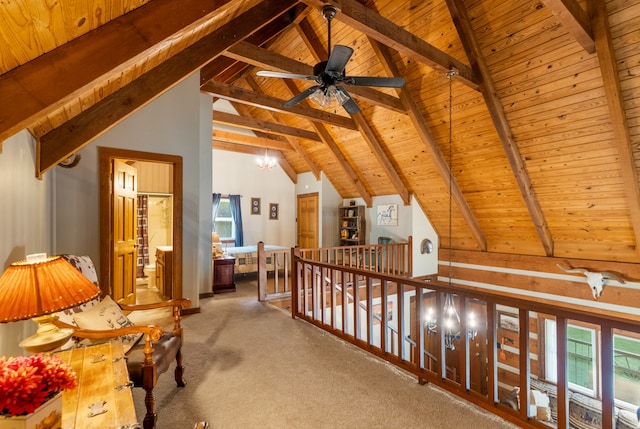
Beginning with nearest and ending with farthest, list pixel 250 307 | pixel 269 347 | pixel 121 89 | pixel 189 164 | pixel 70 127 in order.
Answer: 1. pixel 70 127
2. pixel 121 89
3. pixel 269 347
4. pixel 189 164
5. pixel 250 307

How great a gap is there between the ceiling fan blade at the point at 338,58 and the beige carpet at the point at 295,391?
2709 mm

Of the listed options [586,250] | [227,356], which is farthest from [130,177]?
[586,250]

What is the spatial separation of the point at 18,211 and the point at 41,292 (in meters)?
1.10

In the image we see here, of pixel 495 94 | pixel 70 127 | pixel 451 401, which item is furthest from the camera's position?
pixel 495 94

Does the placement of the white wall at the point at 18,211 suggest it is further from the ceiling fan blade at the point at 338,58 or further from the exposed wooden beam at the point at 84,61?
the ceiling fan blade at the point at 338,58

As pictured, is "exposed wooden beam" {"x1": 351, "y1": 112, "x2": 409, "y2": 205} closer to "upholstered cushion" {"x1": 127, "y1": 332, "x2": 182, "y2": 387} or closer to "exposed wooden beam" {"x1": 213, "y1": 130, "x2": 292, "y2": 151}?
"exposed wooden beam" {"x1": 213, "y1": 130, "x2": 292, "y2": 151}

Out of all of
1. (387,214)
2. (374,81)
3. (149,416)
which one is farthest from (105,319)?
(387,214)

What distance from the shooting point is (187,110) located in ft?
13.9

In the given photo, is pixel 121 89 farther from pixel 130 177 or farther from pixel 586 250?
pixel 586 250

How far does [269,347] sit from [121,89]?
279cm

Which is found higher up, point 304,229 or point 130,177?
point 130,177

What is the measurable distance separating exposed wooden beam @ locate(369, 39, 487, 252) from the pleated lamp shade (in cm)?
451

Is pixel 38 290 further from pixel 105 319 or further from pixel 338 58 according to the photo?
pixel 338 58

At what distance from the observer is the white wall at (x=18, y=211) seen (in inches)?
69.0
